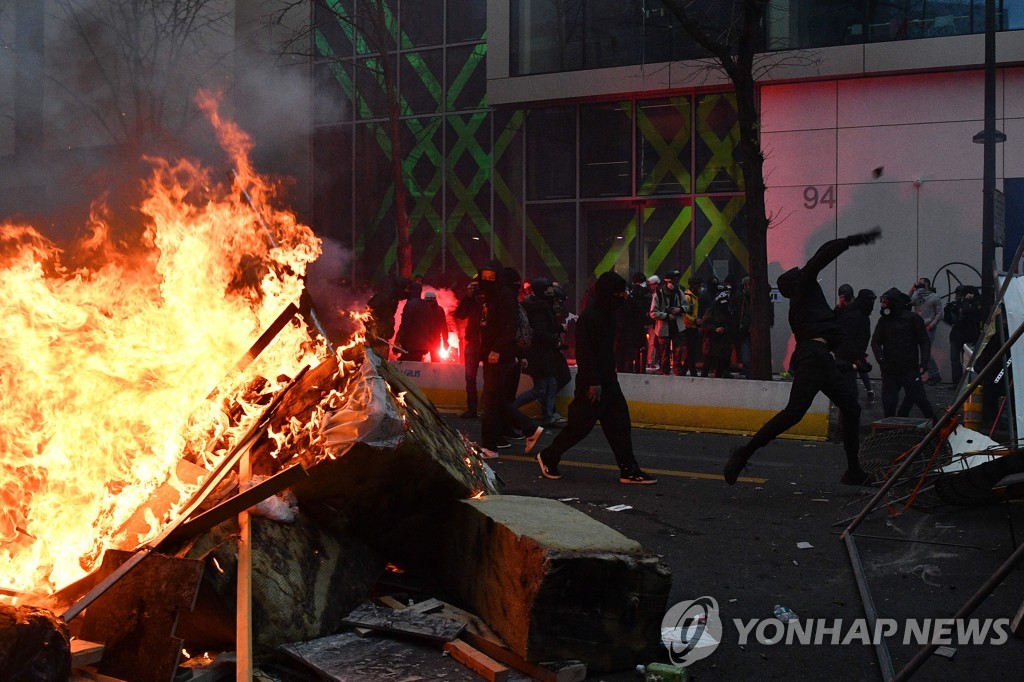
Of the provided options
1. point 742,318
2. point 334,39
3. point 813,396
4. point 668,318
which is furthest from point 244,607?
point 334,39

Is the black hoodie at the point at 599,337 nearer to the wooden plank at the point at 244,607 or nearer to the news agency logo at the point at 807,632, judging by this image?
the news agency logo at the point at 807,632

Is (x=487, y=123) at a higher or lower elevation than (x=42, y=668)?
higher

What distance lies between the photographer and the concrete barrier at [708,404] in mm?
10391

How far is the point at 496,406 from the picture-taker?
31.2ft

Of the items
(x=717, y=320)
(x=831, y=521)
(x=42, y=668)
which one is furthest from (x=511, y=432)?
(x=42, y=668)

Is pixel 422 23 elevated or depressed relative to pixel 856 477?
elevated

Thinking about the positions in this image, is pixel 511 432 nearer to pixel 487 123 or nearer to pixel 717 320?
pixel 717 320

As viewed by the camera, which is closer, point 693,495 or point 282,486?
point 282,486

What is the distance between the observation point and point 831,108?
58.6 feet

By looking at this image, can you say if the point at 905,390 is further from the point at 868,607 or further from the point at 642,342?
the point at 868,607

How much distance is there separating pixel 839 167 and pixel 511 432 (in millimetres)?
10588

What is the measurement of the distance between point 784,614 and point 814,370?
3.06m

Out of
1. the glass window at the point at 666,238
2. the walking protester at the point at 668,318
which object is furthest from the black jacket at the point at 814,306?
the glass window at the point at 666,238

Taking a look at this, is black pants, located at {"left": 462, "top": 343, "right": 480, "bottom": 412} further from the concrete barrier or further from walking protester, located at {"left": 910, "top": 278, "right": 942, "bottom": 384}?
walking protester, located at {"left": 910, "top": 278, "right": 942, "bottom": 384}
